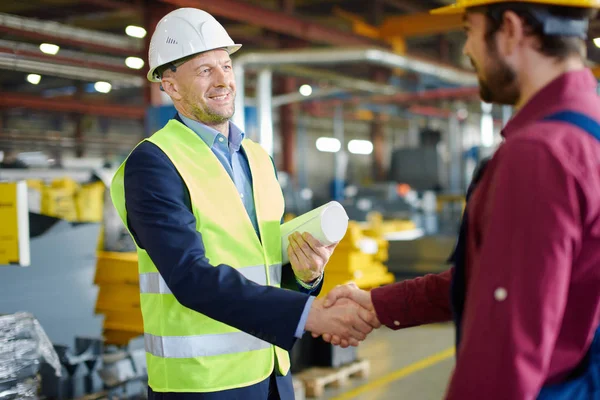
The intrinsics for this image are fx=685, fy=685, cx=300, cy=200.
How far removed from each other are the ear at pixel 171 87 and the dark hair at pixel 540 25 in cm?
131

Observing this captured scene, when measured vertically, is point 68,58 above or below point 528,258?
above

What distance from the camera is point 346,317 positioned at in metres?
2.20

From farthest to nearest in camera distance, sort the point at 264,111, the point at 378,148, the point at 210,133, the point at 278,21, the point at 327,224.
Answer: the point at 378,148 < the point at 278,21 < the point at 264,111 < the point at 210,133 < the point at 327,224

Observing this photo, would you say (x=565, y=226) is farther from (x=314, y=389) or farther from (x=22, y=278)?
(x=314, y=389)

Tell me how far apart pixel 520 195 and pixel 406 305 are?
811 millimetres

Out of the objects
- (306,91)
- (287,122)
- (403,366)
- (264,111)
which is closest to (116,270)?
(403,366)

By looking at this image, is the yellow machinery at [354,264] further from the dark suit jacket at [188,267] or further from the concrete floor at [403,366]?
the dark suit jacket at [188,267]

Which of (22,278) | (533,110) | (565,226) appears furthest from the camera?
(22,278)

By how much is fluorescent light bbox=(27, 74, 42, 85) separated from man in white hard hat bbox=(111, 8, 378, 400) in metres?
2.34

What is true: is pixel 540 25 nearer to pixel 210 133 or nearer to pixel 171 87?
pixel 210 133

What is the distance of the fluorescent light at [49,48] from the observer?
14.8 ft

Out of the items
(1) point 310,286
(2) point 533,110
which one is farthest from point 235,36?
(2) point 533,110

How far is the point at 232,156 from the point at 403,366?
463 cm

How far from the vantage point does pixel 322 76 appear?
471 inches
